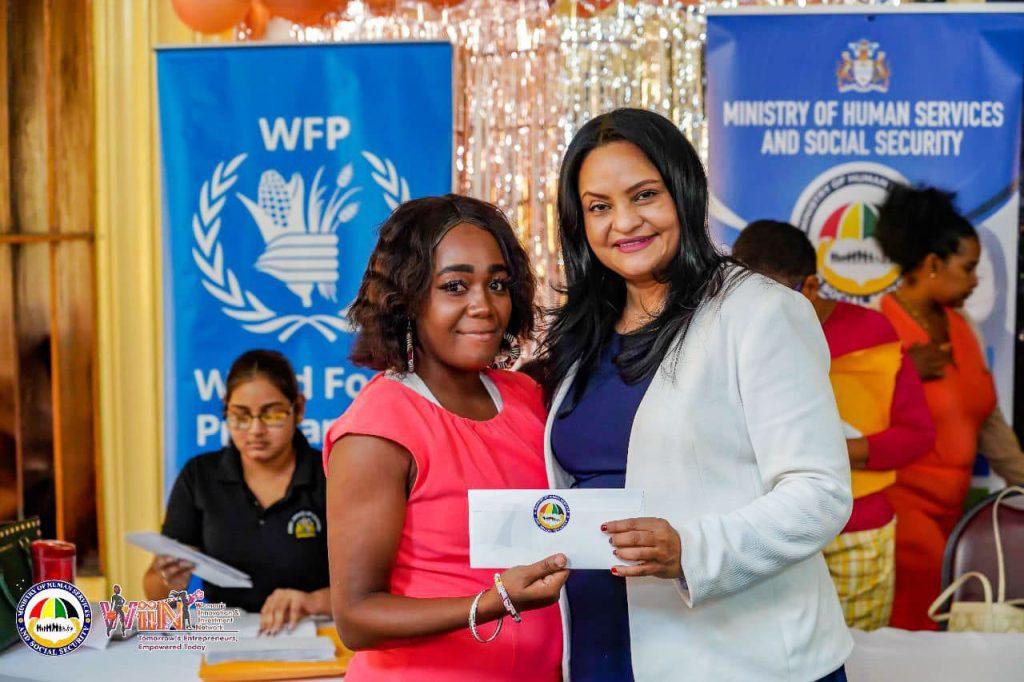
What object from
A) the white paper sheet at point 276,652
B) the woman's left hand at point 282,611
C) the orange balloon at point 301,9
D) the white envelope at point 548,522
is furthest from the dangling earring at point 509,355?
the orange balloon at point 301,9

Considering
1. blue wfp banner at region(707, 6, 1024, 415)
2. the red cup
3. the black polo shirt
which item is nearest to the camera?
the red cup

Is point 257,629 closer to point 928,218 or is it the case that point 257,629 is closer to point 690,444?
point 690,444

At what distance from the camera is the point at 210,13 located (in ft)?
13.6

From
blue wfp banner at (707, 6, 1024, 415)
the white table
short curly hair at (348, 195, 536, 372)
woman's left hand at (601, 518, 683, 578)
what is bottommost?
the white table

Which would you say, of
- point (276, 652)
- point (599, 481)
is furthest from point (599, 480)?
point (276, 652)

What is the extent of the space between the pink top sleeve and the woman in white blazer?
1882mm

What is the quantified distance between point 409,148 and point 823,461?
2.65 meters

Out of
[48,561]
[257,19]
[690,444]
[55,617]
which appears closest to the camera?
[690,444]

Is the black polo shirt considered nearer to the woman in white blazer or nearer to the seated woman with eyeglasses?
the seated woman with eyeglasses

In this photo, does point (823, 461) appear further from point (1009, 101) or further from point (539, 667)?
point (1009, 101)

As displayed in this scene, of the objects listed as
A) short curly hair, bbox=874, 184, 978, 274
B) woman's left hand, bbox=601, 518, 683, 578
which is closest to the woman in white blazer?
woman's left hand, bbox=601, 518, 683, 578

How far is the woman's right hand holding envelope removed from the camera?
5.39 feet

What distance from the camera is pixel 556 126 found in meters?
4.50

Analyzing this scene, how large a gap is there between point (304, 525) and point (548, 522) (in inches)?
73.7
